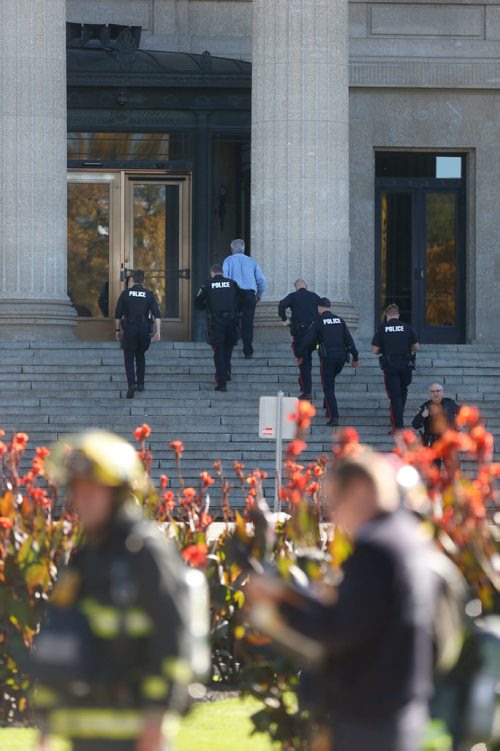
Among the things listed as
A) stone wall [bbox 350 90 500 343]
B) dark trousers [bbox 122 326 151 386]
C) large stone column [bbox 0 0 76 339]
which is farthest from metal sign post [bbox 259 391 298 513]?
stone wall [bbox 350 90 500 343]

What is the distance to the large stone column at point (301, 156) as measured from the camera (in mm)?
26141

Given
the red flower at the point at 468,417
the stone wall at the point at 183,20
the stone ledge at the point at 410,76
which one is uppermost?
the stone wall at the point at 183,20

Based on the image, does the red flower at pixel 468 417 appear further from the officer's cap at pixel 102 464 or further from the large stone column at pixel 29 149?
the large stone column at pixel 29 149

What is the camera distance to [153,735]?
485 centimetres

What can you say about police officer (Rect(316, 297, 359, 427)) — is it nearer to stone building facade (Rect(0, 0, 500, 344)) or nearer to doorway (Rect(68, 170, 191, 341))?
stone building facade (Rect(0, 0, 500, 344))

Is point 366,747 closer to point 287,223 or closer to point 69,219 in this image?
point 287,223

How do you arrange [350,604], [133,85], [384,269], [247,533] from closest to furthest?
[350,604], [247,533], [133,85], [384,269]

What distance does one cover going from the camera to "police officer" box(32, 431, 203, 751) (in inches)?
192

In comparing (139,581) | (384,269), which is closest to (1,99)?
(384,269)

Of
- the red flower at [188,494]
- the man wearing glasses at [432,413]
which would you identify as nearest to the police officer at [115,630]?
the red flower at [188,494]

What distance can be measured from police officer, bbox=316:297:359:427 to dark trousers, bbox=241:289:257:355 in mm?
2072

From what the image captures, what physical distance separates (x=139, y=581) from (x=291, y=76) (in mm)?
21990

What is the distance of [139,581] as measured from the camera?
4.90m

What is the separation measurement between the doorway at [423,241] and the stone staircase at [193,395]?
6.06 meters
